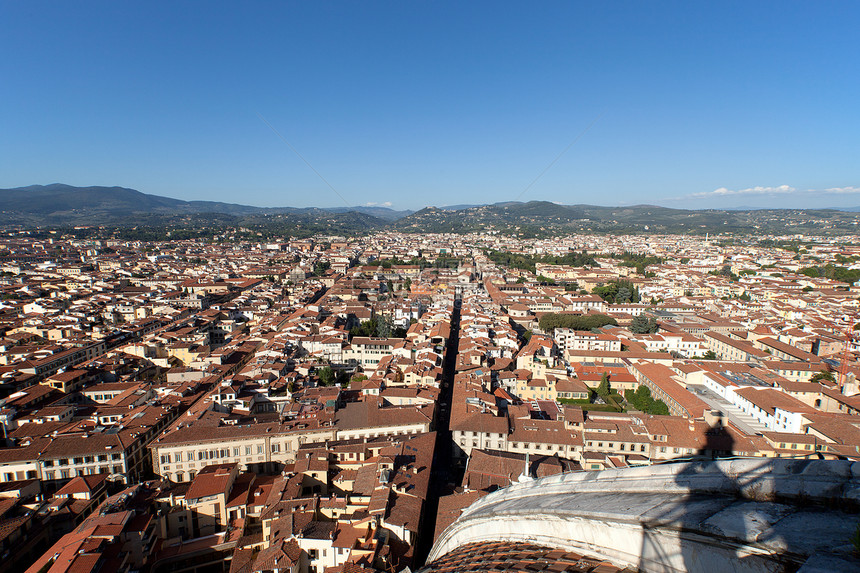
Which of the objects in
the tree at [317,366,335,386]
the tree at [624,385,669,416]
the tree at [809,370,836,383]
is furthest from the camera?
the tree at [809,370,836,383]

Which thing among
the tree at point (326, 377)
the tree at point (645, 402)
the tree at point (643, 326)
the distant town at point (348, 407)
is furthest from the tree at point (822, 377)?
the tree at point (326, 377)

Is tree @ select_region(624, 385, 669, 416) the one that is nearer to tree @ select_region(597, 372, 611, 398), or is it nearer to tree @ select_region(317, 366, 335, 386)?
tree @ select_region(597, 372, 611, 398)

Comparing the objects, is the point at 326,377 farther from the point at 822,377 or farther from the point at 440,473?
the point at 822,377

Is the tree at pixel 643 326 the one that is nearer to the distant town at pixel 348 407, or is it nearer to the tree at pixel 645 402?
the distant town at pixel 348 407

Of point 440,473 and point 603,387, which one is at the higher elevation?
point 603,387

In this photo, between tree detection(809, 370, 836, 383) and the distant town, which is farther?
tree detection(809, 370, 836, 383)

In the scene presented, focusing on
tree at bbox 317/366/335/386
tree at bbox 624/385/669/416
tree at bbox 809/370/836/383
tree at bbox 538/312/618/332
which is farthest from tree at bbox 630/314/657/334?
tree at bbox 317/366/335/386

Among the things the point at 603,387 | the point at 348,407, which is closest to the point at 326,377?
the point at 348,407
